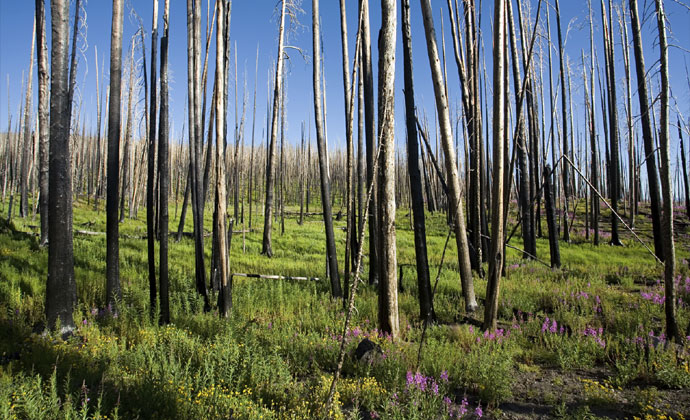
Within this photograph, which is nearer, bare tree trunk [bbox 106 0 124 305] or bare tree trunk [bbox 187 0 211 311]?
bare tree trunk [bbox 106 0 124 305]

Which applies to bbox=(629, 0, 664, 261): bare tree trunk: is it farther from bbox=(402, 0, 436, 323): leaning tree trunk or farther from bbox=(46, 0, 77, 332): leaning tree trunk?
bbox=(46, 0, 77, 332): leaning tree trunk

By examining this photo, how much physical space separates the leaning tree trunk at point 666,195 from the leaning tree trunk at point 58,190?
6.28 m

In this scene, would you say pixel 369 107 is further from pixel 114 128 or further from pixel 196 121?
pixel 114 128

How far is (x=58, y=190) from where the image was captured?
403cm

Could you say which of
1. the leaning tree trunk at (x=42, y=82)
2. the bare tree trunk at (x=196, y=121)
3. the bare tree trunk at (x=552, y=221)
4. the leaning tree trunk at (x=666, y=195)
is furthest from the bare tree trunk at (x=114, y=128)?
the bare tree trunk at (x=552, y=221)

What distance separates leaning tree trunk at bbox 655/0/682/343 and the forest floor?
30 cm

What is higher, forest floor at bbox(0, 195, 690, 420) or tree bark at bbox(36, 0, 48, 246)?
tree bark at bbox(36, 0, 48, 246)

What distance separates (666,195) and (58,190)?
6408 millimetres

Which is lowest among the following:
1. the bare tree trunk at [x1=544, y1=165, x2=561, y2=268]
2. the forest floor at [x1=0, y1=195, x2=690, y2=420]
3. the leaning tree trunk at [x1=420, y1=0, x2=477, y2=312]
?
the forest floor at [x1=0, y1=195, x2=690, y2=420]

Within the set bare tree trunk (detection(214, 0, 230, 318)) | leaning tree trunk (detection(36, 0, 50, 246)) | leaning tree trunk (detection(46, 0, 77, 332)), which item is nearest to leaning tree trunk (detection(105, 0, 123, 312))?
leaning tree trunk (detection(46, 0, 77, 332))

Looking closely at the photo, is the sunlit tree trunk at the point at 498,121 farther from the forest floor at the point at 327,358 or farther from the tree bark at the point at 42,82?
the tree bark at the point at 42,82

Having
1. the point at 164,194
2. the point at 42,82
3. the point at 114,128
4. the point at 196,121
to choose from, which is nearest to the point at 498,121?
the point at 164,194

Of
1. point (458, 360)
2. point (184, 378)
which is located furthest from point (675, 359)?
point (184, 378)

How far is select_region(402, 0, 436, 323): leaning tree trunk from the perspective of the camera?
4.71 meters
